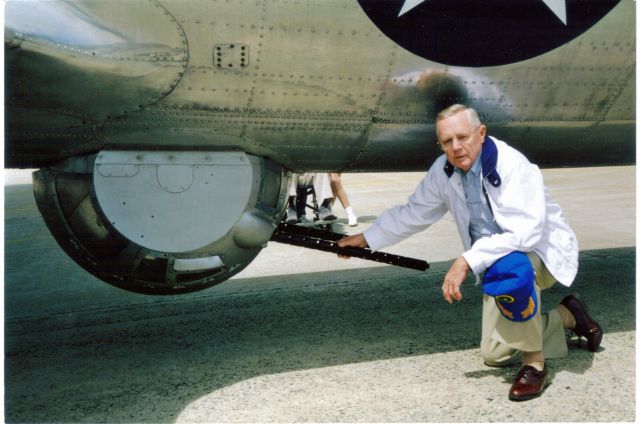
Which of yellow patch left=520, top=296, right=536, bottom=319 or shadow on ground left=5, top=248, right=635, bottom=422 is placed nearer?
yellow patch left=520, top=296, right=536, bottom=319

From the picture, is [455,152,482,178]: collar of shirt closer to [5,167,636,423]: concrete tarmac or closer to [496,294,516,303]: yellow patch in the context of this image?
[496,294,516,303]: yellow patch

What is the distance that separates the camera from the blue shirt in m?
3.40

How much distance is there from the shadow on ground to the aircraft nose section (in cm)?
146

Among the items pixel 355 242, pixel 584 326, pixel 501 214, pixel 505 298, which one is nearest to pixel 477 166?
pixel 501 214

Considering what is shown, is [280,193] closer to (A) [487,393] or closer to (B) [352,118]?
(B) [352,118]

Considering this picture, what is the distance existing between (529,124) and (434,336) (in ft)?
4.80

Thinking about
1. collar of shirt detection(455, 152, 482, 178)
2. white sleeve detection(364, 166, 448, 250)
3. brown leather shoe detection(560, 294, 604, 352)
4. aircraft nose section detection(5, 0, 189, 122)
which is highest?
aircraft nose section detection(5, 0, 189, 122)

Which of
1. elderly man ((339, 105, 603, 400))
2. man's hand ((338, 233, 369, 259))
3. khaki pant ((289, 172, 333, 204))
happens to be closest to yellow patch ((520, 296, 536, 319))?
elderly man ((339, 105, 603, 400))

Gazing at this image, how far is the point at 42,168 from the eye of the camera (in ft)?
11.6

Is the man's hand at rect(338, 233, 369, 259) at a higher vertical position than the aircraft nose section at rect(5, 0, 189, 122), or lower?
lower

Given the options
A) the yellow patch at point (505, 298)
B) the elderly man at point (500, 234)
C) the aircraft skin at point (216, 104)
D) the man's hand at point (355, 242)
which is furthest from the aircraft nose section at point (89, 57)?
the yellow patch at point (505, 298)

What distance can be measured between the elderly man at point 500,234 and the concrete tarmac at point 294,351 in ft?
0.63

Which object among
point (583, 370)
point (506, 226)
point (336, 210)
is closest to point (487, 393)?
point (583, 370)

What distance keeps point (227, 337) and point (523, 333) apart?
1.91 m
